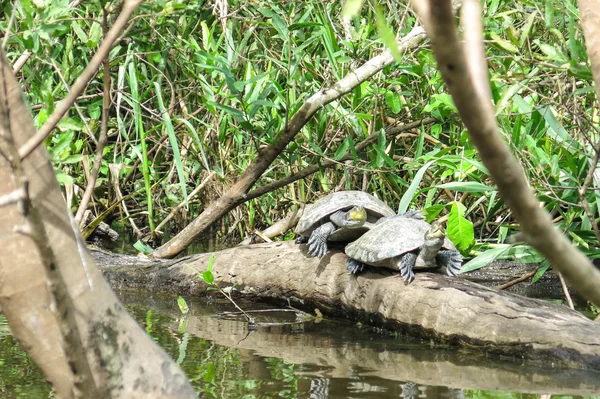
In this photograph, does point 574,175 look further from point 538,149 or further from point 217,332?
point 217,332

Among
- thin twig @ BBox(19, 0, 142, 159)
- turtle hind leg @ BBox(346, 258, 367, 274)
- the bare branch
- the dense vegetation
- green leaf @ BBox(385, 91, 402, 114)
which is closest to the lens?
the bare branch

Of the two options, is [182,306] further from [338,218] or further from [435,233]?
[435,233]

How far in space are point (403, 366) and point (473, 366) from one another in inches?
11.9

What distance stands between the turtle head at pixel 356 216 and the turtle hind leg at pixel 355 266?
8.8 inches

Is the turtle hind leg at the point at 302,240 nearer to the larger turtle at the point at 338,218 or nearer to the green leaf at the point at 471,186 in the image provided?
the larger turtle at the point at 338,218

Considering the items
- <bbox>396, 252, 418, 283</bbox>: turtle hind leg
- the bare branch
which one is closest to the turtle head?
<bbox>396, 252, 418, 283</bbox>: turtle hind leg

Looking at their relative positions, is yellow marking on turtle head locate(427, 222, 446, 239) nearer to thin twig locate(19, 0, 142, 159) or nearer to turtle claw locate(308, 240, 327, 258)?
turtle claw locate(308, 240, 327, 258)

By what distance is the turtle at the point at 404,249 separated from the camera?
3922 mm

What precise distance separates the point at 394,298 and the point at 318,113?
1768mm

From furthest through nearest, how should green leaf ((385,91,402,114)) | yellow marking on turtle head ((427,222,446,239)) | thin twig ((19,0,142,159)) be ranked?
green leaf ((385,91,402,114)) → yellow marking on turtle head ((427,222,446,239)) → thin twig ((19,0,142,159))

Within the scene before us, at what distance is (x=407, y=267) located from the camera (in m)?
3.92

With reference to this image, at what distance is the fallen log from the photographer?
3295mm

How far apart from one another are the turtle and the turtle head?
0.27 ft

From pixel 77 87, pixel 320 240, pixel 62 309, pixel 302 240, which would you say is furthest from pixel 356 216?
pixel 77 87
